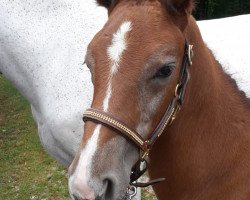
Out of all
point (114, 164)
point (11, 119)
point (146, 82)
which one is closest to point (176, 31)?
point (146, 82)

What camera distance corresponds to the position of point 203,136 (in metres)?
2.68

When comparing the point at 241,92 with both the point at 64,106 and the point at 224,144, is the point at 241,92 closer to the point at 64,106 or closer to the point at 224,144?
the point at 224,144

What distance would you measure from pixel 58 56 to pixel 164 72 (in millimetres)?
1188

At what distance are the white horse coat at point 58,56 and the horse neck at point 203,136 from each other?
17.0 inches

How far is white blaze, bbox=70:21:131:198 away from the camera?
82.0 inches

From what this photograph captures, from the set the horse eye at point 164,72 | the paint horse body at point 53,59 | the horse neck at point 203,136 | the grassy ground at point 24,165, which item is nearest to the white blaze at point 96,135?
the horse eye at point 164,72

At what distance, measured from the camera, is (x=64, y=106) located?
10.3 feet

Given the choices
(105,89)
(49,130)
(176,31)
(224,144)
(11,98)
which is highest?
(176,31)

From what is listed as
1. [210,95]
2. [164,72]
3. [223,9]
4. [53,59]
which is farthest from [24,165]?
[164,72]

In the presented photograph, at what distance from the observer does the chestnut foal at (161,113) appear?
2.18 metres

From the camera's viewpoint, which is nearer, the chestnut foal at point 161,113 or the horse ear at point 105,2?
the chestnut foal at point 161,113

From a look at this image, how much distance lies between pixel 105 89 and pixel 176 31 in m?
0.42

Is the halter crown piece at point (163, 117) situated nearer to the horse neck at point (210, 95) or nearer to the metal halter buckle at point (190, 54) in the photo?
the metal halter buckle at point (190, 54)

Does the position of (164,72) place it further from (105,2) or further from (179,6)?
(105,2)
